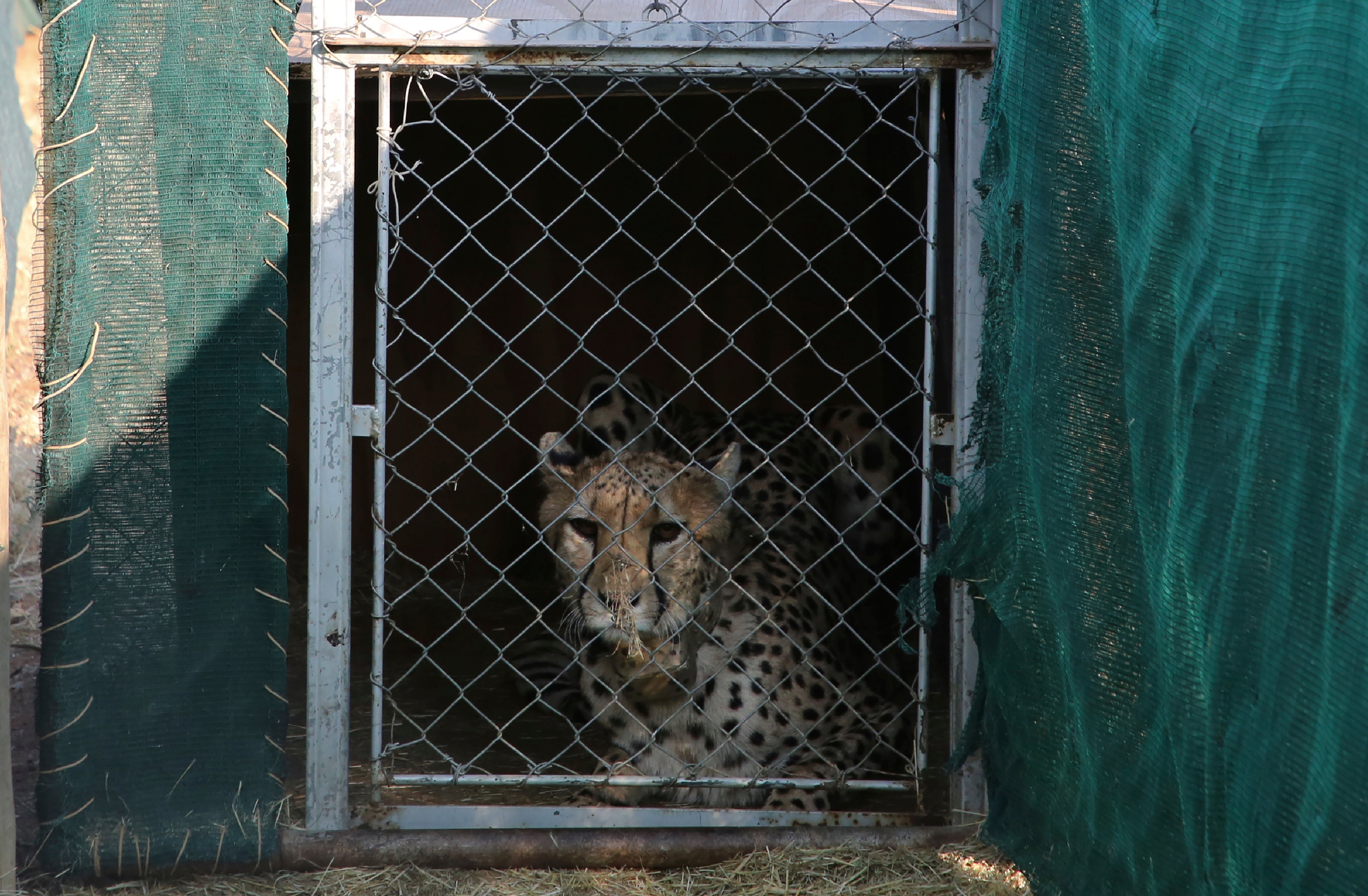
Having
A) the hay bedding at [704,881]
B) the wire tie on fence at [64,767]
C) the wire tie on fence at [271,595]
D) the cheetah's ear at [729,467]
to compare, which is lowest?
the hay bedding at [704,881]

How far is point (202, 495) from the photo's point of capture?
8.79 feet

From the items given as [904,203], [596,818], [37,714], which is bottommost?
[596,818]

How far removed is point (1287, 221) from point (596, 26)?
5.97 ft

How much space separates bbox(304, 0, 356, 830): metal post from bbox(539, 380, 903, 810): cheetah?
641mm

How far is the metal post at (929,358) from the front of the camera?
285cm

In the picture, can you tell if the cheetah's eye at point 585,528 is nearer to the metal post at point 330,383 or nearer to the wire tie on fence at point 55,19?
the metal post at point 330,383

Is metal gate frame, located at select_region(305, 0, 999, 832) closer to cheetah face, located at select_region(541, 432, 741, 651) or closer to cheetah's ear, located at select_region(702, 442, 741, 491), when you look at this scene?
cheetah face, located at select_region(541, 432, 741, 651)

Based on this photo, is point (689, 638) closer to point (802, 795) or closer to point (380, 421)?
point (802, 795)

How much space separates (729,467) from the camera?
349cm

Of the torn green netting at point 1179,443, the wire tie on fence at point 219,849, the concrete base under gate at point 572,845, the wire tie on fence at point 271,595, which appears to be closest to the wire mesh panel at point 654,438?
the concrete base under gate at point 572,845

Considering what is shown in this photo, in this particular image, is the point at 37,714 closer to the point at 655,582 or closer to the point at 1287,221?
the point at 655,582

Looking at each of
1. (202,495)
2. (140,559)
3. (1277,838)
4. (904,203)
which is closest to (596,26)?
(202,495)

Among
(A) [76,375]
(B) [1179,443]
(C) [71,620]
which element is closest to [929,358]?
(B) [1179,443]

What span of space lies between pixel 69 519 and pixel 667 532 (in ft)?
4.88
